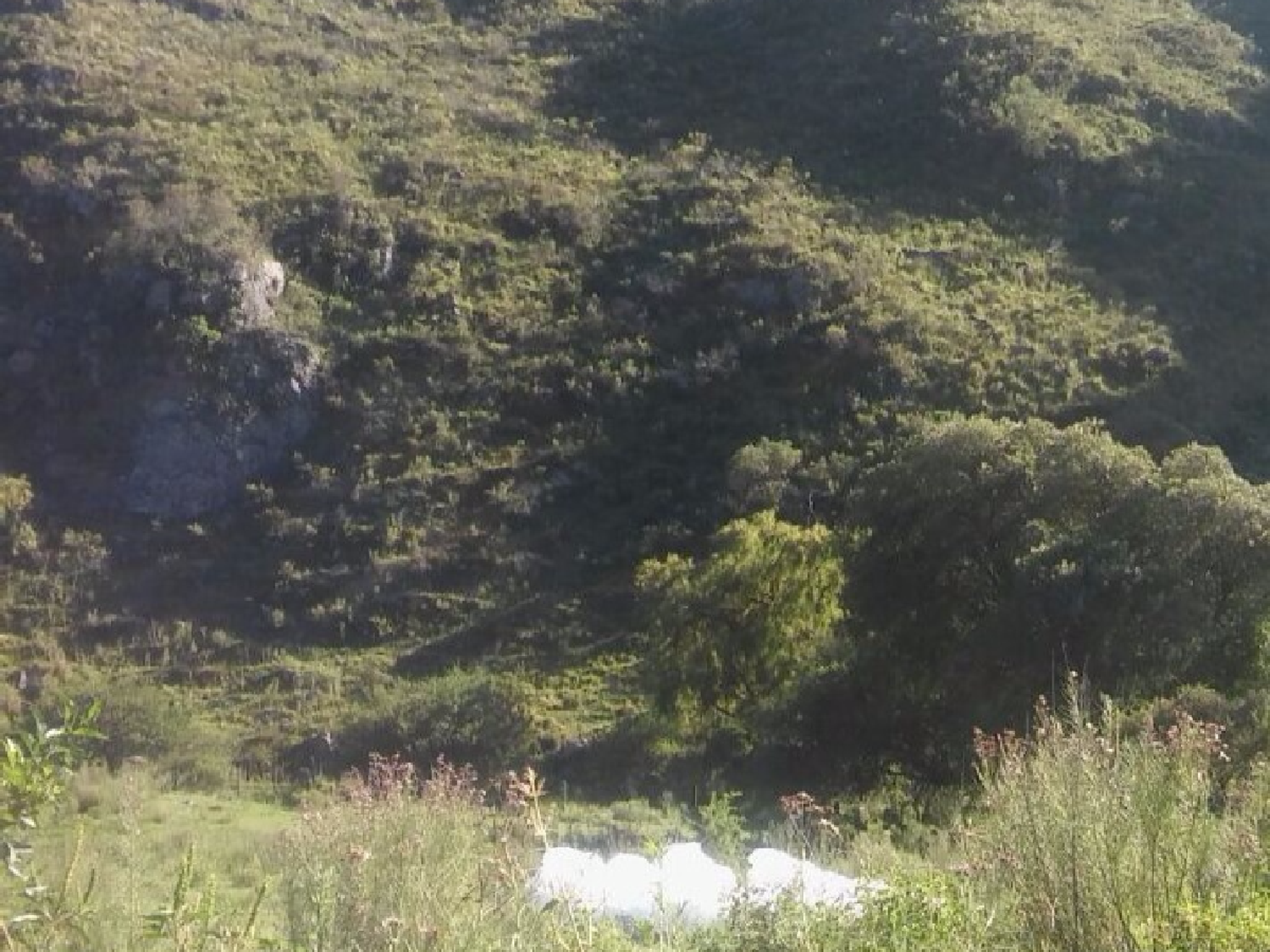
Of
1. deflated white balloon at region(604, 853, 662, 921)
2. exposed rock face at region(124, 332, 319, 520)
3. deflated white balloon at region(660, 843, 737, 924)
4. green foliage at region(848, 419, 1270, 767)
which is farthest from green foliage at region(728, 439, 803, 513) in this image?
deflated white balloon at region(660, 843, 737, 924)

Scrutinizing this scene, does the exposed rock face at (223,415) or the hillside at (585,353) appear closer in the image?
the hillside at (585,353)

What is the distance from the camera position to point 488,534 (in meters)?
20.0

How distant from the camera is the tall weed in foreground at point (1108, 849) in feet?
11.5

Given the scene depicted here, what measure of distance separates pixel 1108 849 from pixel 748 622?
429 inches

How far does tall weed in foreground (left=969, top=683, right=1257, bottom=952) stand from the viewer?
3.52m

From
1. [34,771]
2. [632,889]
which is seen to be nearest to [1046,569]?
[632,889]

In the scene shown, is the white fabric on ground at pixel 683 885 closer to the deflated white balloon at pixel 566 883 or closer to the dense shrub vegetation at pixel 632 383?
the deflated white balloon at pixel 566 883

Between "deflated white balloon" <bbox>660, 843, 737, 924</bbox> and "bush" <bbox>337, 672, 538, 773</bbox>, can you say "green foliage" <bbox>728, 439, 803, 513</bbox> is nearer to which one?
"bush" <bbox>337, 672, 538, 773</bbox>

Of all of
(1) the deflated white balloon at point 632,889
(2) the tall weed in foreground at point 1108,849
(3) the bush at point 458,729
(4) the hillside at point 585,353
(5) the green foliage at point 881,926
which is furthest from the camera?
(3) the bush at point 458,729

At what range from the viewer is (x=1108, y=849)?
3527 mm

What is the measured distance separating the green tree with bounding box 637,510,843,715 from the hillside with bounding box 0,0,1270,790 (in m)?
0.59

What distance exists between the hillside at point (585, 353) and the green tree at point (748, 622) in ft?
1.93

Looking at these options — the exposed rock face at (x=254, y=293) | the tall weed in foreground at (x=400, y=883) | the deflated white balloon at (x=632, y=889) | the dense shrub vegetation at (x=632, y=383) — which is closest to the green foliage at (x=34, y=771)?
the tall weed in foreground at (x=400, y=883)

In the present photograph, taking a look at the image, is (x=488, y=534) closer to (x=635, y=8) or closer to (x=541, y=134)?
→ (x=541, y=134)
